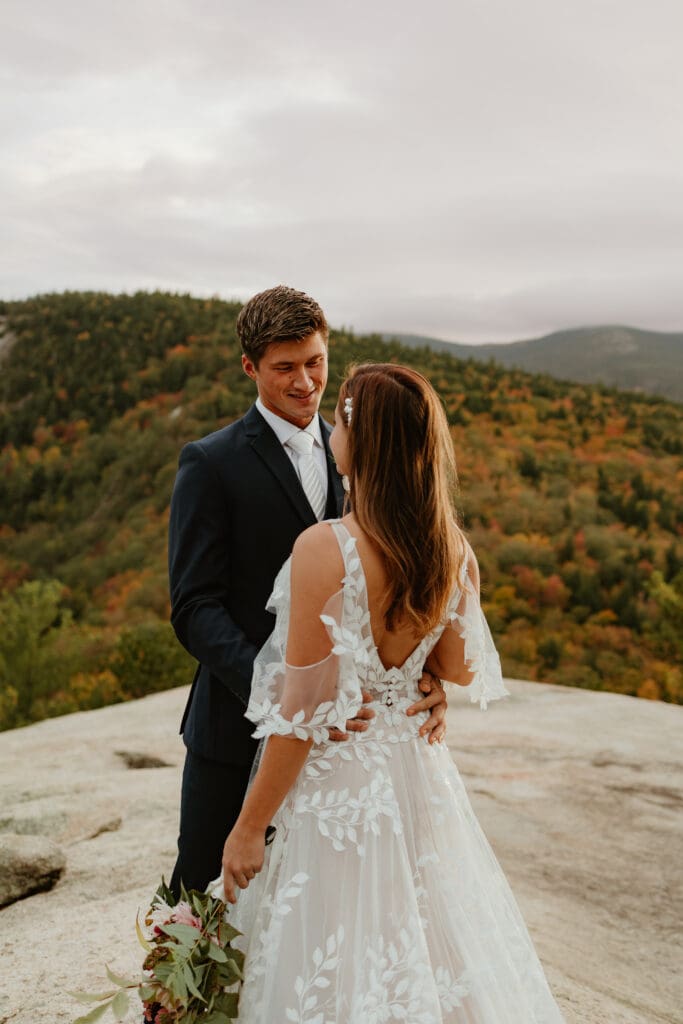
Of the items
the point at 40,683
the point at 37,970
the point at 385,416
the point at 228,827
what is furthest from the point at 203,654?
the point at 40,683

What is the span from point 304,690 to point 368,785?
1.09 ft

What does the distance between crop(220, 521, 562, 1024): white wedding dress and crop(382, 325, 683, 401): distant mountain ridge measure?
12756 cm

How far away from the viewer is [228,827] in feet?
7.73

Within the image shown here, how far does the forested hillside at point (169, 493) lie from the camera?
14.0 meters

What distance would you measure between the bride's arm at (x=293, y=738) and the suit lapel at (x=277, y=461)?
540mm

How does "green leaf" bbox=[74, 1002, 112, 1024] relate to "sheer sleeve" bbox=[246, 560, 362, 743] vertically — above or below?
below

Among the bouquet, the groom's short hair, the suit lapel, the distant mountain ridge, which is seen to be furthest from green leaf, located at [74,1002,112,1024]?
the distant mountain ridge

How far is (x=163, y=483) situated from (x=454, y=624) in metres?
30.1

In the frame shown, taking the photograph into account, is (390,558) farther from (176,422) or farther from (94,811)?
(176,422)

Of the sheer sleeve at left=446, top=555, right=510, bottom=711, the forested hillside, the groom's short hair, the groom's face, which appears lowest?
the forested hillside

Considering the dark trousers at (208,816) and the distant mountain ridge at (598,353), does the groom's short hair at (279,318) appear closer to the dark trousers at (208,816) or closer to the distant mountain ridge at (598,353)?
the dark trousers at (208,816)

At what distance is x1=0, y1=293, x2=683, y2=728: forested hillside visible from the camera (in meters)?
14.0

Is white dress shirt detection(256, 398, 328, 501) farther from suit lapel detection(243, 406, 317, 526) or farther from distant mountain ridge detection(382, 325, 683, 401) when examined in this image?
distant mountain ridge detection(382, 325, 683, 401)

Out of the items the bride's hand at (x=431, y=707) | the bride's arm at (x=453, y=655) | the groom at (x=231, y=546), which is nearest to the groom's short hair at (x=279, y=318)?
the groom at (x=231, y=546)
